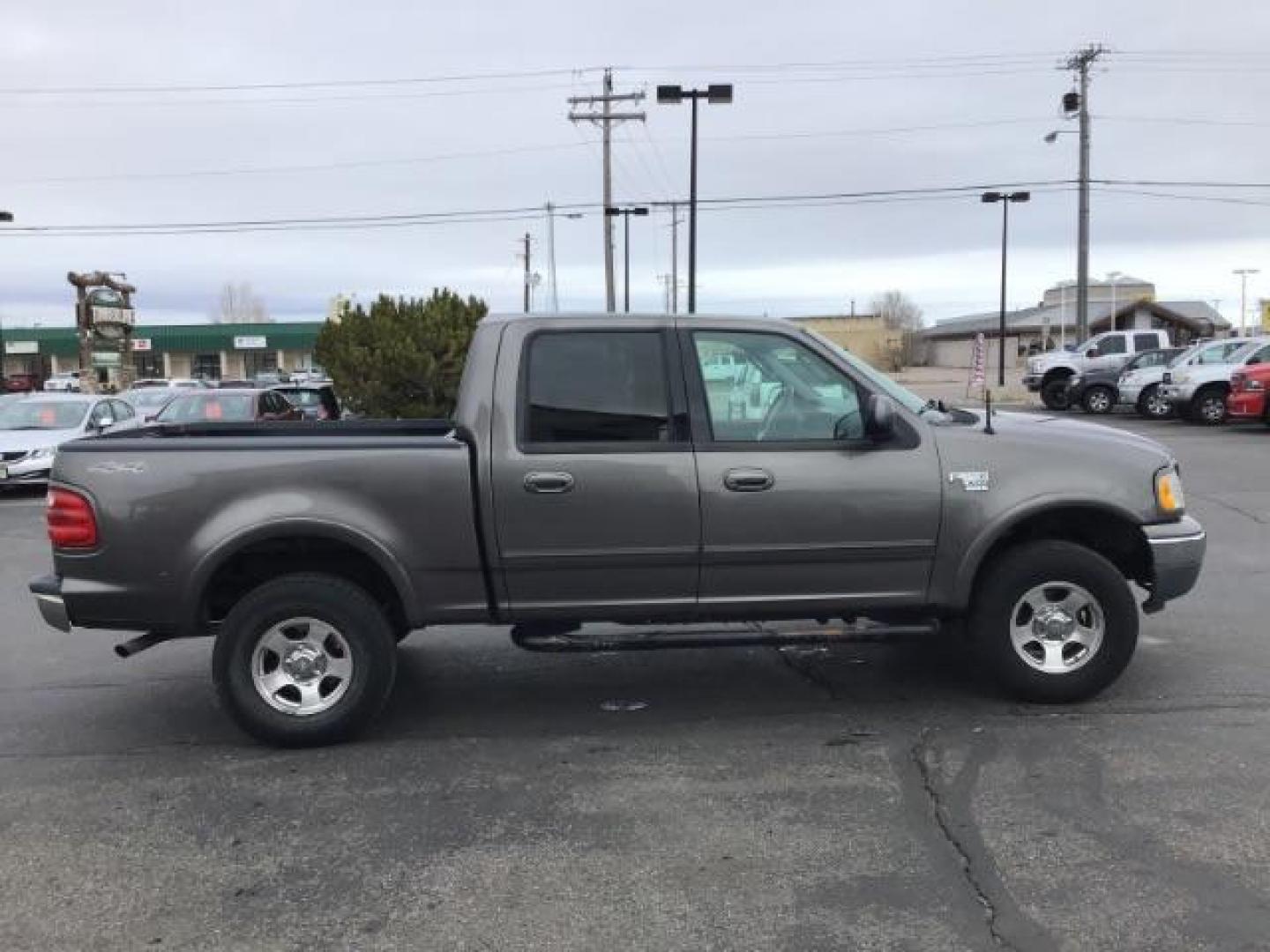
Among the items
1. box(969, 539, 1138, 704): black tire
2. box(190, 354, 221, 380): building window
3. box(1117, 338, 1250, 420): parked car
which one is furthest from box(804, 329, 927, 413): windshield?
box(190, 354, 221, 380): building window

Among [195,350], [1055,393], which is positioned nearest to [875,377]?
[1055,393]

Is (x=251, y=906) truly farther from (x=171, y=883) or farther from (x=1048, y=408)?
(x=1048, y=408)

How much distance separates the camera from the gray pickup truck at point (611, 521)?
4.91 metres

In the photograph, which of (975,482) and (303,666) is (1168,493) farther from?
(303,666)

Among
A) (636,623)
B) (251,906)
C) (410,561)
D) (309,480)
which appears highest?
(309,480)

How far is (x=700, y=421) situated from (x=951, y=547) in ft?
4.22

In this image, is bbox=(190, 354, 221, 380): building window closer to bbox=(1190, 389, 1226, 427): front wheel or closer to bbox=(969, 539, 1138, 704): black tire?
bbox=(1190, 389, 1226, 427): front wheel

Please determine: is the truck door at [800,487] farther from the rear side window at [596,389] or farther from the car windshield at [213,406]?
the car windshield at [213,406]

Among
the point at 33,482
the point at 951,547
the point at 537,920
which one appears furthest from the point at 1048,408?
the point at 537,920

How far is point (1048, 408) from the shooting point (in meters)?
32.8

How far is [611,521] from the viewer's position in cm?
501

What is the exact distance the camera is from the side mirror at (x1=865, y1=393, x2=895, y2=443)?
16.3 feet

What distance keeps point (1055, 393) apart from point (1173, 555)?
28230 millimetres

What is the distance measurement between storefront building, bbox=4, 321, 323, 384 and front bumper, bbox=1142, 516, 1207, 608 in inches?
3594
